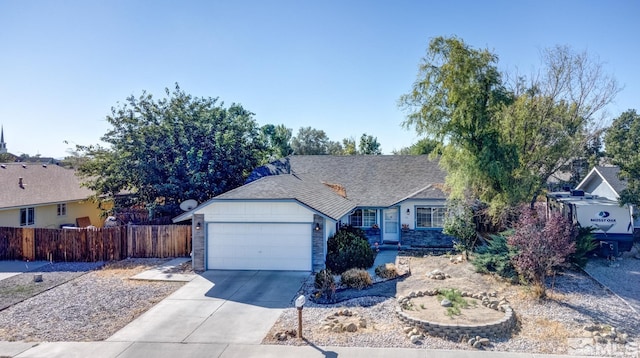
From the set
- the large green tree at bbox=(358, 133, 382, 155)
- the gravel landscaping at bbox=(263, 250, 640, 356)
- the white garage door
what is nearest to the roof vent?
the white garage door

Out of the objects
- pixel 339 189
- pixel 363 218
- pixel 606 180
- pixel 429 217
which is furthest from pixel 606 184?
pixel 339 189

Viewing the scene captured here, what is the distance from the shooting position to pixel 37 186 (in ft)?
78.7

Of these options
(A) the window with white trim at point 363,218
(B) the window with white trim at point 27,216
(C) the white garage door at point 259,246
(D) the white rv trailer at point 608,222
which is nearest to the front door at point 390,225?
(A) the window with white trim at point 363,218

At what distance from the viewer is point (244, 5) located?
46.6ft

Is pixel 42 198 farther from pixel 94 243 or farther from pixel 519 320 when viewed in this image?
pixel 519 320

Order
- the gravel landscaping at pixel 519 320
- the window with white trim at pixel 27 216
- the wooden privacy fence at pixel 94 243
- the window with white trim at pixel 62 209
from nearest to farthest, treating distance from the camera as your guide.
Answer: the gravel landscaping at pixel 519 320 → the wooden privacy fence at pixel 94 243 → the window with white trim at pixel 27 216 → the window with white trim at pixel 62 209

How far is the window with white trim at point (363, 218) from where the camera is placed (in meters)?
22.2

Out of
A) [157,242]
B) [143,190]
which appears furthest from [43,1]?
[143,190]

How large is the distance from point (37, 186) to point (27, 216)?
Result: 232cm

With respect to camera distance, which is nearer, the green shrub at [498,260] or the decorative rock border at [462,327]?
the decorative rock border at [462,327]

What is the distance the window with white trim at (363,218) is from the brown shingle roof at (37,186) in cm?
1678

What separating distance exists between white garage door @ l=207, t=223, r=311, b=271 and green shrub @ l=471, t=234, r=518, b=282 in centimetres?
618

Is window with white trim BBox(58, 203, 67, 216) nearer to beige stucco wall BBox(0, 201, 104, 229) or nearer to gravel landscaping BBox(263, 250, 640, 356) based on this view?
beige stucco wall BBox(0, 201, 104, 229)

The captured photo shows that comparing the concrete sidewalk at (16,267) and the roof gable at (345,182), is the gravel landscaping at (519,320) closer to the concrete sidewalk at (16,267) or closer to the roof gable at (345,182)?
the roof gable at (345,182)
